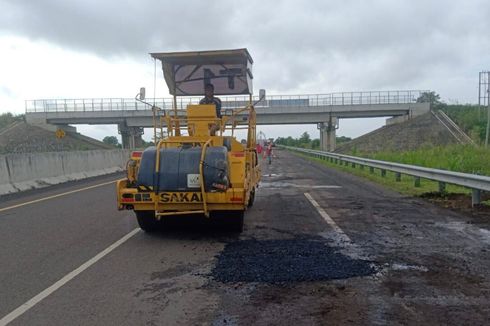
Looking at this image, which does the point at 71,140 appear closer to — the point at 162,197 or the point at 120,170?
the point at 120,170

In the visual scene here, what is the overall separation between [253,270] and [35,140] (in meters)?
53.0

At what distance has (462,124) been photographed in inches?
1941

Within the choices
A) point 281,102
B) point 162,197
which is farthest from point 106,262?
point 281,102

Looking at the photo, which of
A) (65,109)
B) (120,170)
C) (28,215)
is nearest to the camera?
(28,215)

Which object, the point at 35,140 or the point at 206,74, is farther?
the point at 35,140

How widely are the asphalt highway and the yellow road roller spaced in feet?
1.72

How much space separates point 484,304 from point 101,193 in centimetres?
1179

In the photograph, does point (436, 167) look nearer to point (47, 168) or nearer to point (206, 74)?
point (206, 74)

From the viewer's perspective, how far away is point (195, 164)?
292 inches

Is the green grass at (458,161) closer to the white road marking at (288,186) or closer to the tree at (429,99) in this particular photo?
the white road marking at (288,186)

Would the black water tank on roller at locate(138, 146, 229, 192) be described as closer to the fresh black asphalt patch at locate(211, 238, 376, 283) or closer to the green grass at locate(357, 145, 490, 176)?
the fresh black asphalt patch at locate(211, 238, 376, 283)

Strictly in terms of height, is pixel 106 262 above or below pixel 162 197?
below

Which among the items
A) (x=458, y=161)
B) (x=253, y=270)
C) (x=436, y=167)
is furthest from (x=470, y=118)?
(x=253, y=270)

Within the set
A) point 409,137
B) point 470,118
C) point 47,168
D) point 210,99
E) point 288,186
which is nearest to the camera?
point 210,99
